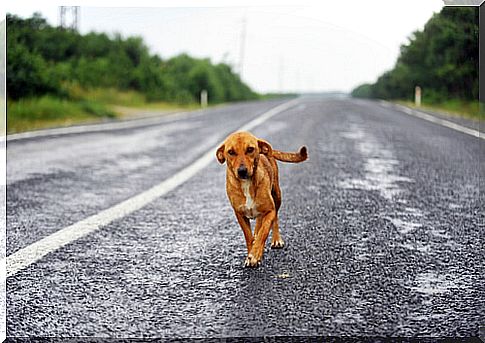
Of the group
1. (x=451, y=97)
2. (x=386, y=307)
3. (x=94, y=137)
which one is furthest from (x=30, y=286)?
(x=451, y=97)

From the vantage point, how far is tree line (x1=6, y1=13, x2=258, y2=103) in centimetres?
1401

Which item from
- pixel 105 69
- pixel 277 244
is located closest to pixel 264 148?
Answer: pixel 277 244

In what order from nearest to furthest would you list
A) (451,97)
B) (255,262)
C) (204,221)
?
(255,262) < (204,221) < (451,97)

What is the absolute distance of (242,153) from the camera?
237 cm

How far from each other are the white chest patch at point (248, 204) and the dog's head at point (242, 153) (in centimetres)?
19

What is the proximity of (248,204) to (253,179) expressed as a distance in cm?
10

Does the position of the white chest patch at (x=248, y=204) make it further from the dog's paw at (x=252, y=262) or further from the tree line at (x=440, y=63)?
the tree line at (x=440, y=63)

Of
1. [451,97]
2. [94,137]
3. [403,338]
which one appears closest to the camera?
[403,338]

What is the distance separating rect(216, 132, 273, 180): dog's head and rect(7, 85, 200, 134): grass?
10800 millimetres

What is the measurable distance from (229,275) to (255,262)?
162 millimetres

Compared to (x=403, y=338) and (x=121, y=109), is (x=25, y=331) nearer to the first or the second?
(x=403, y=338)

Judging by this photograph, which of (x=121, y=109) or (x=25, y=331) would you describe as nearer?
(x=25, y=331)

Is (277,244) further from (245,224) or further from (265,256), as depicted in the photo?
(245,224)

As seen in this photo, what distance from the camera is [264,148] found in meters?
2.45
